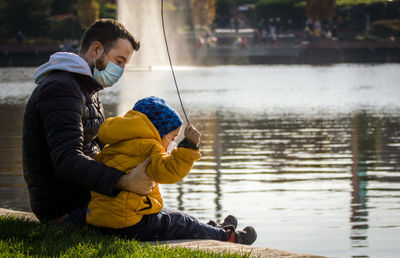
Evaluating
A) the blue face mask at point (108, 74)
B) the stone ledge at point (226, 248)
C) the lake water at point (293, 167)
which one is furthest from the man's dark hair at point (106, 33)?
the lake water at point (293, 167)

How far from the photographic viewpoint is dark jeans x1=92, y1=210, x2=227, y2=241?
15.7 ft

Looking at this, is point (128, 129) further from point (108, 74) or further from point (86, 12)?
point (86, 12)

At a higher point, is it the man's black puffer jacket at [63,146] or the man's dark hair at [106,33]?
the man's dark hair at [106,33]

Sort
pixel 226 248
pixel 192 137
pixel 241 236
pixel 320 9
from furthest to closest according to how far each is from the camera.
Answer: pixel 320 9 < pixel 241 236 < pixel 226 248 < pixel 192 137

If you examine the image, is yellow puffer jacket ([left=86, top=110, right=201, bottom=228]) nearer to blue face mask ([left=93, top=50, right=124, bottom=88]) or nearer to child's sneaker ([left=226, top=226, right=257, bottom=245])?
Result: blue face mask ([left=93, top=50, right=124, bottom=88])

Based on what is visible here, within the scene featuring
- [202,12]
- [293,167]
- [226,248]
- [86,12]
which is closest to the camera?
[226,248]

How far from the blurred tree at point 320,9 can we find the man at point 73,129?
182 feet

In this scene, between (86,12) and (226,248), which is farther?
(86,12)

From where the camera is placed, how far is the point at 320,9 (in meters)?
59.8

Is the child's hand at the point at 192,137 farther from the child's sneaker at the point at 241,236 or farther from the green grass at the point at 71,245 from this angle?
the child's sneaker at the point at 241,236

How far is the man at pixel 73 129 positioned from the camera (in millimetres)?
4535

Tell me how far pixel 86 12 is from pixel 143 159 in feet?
189

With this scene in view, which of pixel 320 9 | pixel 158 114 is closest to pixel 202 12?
pixel 320 9

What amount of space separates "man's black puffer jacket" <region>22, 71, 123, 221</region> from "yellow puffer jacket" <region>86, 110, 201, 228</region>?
116mm
